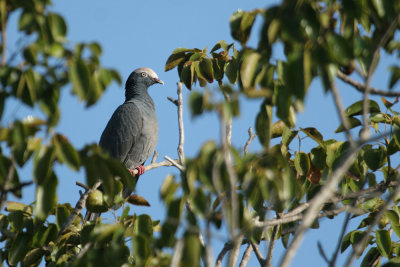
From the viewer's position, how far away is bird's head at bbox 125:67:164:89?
22.1 feet

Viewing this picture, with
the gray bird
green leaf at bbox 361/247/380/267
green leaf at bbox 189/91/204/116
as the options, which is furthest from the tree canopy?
the gray bird

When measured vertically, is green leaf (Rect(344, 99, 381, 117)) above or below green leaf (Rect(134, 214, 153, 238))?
above

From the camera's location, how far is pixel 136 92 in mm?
6570

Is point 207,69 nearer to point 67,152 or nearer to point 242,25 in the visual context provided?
point 242,25

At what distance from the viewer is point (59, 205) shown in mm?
2699

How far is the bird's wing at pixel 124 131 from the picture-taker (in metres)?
6.06

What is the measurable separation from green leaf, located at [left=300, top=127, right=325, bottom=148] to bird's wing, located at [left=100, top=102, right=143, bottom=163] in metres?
3.25

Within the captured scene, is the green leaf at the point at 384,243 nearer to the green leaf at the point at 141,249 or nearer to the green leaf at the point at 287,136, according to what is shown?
the green leaf at the point at 287,136

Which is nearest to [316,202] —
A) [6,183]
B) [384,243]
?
[6,183]

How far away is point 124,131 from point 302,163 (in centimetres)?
336

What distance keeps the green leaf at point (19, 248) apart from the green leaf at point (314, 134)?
1.59m

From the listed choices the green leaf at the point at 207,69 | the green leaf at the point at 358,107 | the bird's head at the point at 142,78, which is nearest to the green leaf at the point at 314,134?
the green leaf at the point at 358,107

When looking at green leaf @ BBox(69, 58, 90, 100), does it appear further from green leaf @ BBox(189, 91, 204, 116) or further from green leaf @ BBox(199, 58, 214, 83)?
green leaf @ BBox(199, 58, 214, 83)

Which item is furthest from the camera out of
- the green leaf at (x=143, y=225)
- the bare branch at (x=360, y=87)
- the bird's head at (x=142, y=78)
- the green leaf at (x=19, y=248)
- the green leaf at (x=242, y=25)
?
the bird's head at (x=142, y=78)
